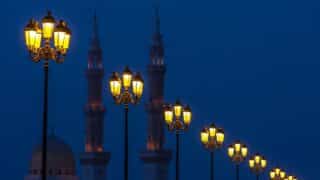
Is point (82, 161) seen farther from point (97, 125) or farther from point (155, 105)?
point (155, 105)

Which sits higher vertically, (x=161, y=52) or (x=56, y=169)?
(x=161, y=52)

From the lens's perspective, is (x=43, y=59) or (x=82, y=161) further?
(x=82, y=161)

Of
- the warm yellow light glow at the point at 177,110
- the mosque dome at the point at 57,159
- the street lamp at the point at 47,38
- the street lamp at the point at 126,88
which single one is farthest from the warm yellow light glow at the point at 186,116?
the mosque dome at the point at 57,159

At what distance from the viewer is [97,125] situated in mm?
99312

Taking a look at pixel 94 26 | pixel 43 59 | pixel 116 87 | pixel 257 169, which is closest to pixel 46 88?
pixel 43 59

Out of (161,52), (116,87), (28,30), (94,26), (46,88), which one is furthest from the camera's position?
(94,26)

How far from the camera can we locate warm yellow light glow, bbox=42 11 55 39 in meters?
21.3

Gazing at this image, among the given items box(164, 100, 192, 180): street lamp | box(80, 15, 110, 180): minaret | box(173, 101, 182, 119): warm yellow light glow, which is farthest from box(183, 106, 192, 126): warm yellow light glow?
box(80, 15, 110, 180): minaret

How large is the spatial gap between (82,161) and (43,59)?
79.0m

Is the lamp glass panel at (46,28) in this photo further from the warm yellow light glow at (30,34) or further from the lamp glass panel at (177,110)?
the lamp glass panel at (177,110)

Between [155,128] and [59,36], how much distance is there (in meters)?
73.6

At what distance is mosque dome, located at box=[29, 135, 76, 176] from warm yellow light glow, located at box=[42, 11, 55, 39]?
70302 millimetres

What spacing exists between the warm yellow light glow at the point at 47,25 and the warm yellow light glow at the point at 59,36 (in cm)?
21

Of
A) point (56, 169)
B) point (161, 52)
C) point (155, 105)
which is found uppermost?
point (161, 52)
